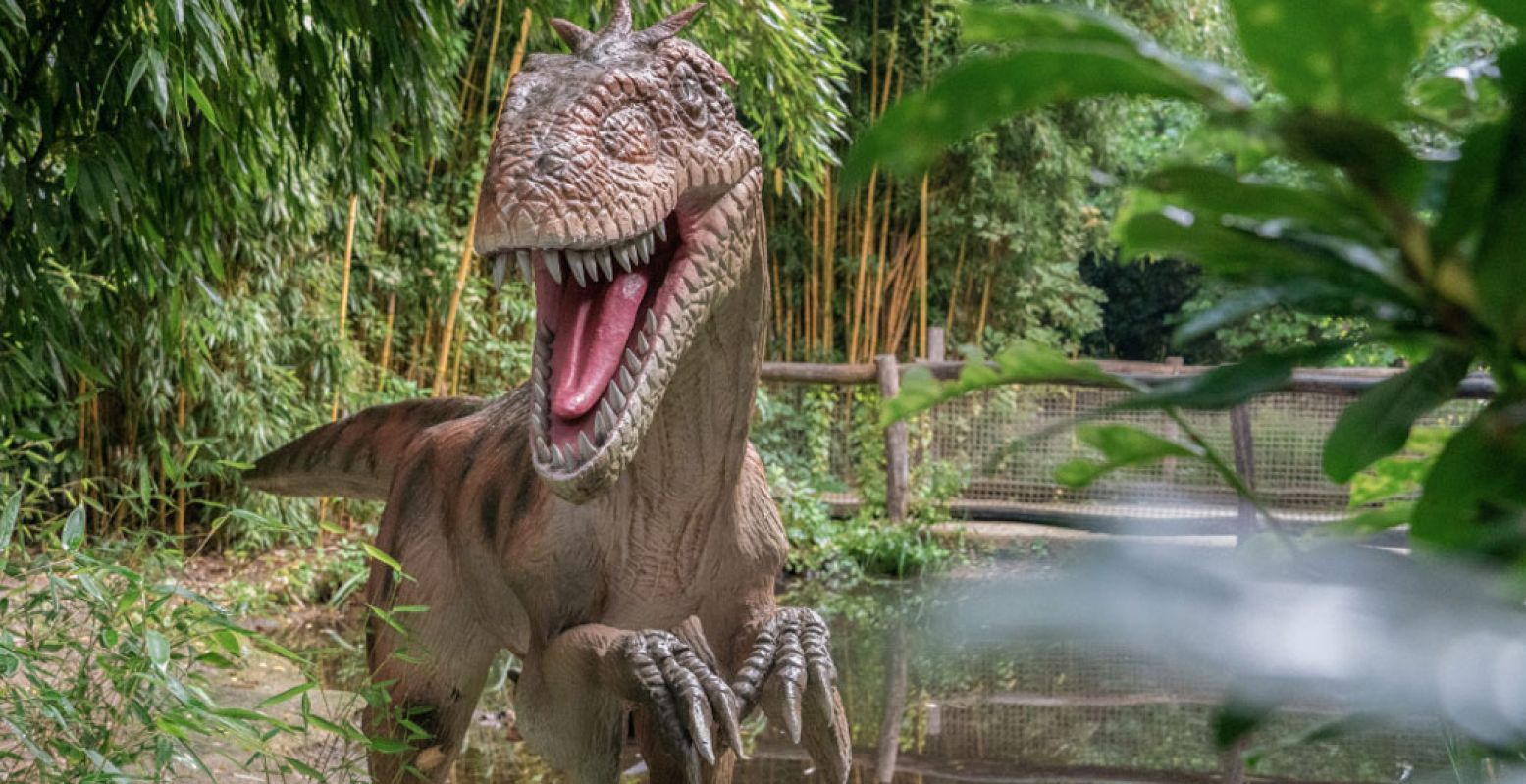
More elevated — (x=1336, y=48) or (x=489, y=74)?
(x=489, y=74)

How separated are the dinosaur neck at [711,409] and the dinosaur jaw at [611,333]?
75 mm

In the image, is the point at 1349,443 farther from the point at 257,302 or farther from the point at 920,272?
the point at 920,272

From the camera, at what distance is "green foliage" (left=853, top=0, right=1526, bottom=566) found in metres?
0.25

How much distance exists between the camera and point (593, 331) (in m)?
1.65

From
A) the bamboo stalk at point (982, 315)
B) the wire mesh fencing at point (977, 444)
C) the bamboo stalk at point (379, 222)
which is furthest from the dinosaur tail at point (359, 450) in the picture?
the bamboo stalk at point (982, 315)

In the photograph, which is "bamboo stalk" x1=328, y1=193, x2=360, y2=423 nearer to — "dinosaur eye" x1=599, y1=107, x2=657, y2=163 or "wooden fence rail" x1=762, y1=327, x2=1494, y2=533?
"wooden fence rail" x1=762, y1=327, x2=1494, y2=533

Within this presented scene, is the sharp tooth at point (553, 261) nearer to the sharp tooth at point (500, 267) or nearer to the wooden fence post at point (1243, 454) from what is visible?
the sharp tooth at point (500, 267)

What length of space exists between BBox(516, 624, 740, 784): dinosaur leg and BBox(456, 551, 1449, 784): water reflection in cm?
109

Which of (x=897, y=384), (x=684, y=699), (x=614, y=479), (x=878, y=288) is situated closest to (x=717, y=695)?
(x=684, y=699)

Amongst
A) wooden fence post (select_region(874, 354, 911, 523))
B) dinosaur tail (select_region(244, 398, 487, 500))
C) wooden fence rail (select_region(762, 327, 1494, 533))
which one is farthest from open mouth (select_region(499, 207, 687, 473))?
wooden fence post (select_region(874, 354, 911, 523))

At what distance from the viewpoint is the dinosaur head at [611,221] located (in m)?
1.52

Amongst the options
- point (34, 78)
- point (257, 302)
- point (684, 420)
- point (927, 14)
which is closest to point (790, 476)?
point (927, 14)

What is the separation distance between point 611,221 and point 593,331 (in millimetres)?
168

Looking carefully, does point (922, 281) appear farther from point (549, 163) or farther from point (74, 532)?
point (74, 532)
